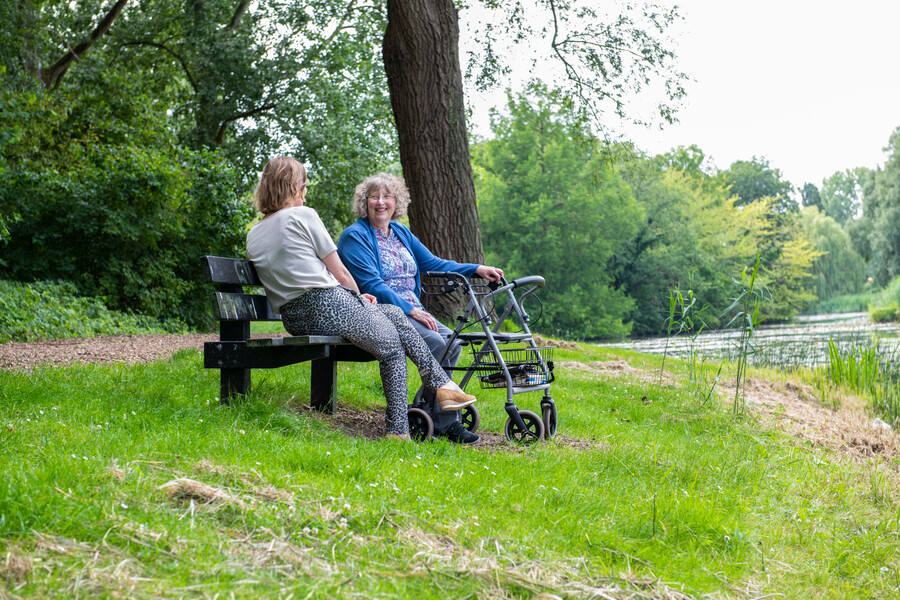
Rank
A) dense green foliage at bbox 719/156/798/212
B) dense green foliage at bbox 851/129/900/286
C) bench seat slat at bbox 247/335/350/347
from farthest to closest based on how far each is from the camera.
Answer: dense green foliage at bbox 719/156/798/212 → dense green foliage at bbox 851/129/900/286 → bench seat slat at bbox 247/335/350/347

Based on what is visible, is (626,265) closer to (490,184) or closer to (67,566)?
(490,184)

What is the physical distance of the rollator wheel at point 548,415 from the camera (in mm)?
4867

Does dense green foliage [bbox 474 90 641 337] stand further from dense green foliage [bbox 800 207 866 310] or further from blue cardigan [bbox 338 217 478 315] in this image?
blue cardigan [bbox 338 217 478 315]

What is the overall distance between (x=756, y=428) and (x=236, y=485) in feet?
15.3

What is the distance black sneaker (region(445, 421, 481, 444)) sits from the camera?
464 cm

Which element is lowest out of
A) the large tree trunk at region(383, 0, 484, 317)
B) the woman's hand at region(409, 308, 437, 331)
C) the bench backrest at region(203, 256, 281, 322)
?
the woman's hand at region(409, 308, 437, 331)

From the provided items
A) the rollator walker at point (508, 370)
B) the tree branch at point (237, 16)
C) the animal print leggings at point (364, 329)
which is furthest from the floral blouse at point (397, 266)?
the tree branch at point (237, 16)

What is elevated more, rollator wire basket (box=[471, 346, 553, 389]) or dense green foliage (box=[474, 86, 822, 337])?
dense green foliage (box=[474, 86, 822, 337])

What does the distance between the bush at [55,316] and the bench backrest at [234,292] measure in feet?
18.5

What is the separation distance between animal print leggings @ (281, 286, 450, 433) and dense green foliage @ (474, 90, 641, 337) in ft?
97.1

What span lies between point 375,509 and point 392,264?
91.0 inches

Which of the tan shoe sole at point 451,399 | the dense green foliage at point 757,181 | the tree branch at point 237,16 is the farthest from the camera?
the dense green foliage at point 757,181

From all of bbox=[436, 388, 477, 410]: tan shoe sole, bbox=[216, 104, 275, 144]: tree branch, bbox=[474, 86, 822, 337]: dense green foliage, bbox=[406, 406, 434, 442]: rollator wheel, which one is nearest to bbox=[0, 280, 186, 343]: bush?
bbox=[406, 406, 434, 442]: rollator wheel

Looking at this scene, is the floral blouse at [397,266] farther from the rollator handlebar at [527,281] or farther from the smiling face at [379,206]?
the rollator handlebar at [527,281]
